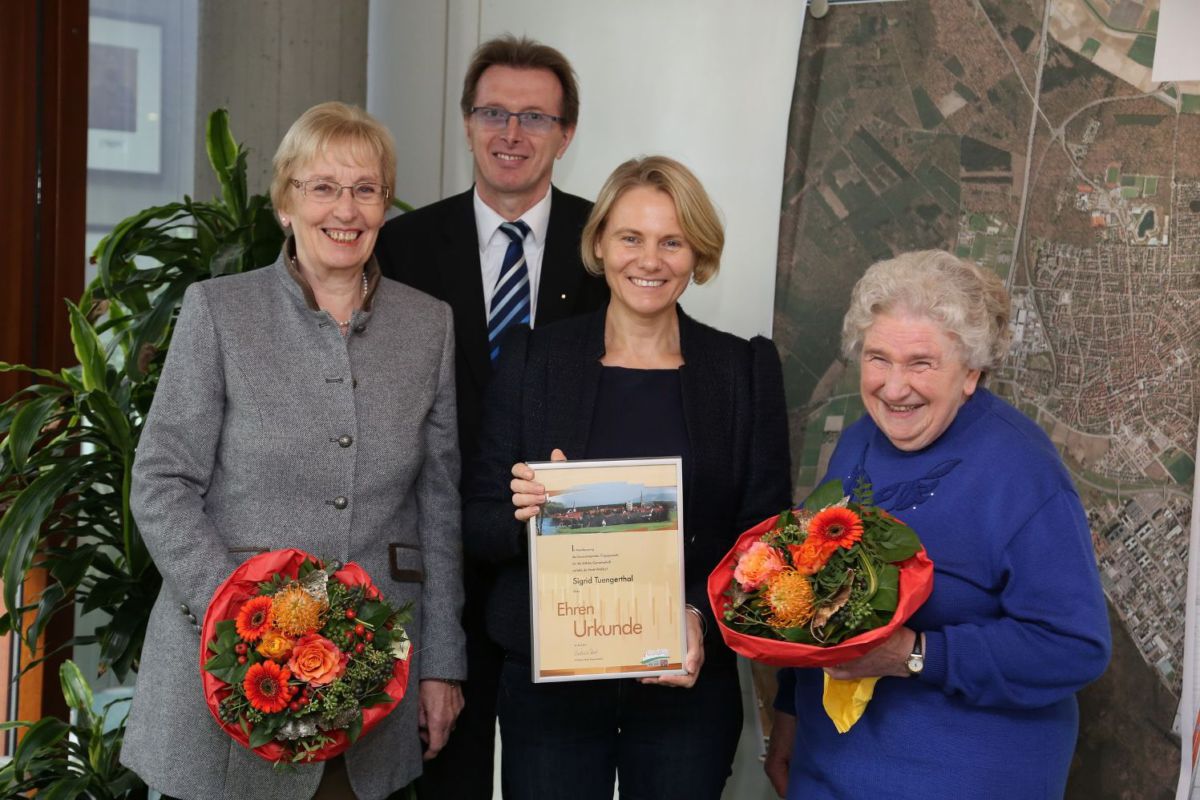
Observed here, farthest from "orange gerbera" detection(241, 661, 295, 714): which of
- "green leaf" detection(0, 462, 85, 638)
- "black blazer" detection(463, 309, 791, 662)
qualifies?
"green leaf" detection(0, 462, 85, 638)

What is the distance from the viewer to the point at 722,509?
2385 millimetres

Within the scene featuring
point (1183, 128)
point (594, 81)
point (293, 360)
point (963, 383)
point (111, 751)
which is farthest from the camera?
point (594, 81)

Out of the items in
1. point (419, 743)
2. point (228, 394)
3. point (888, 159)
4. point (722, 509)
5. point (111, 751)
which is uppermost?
point (888, 159)

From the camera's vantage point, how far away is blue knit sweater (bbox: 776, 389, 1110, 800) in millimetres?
1940

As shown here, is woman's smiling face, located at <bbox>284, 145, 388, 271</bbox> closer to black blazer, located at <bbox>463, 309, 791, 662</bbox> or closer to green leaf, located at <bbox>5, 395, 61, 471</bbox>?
black blazer, located at <bbox>463, 309, 791, 662</bbox>

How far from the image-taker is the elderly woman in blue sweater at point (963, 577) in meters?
1.95

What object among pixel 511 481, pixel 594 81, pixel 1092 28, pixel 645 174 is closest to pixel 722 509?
pixel 511 481

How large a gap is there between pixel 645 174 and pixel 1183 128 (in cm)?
123

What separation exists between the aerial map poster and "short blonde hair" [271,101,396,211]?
1.30 meters

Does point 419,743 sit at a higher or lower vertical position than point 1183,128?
lower

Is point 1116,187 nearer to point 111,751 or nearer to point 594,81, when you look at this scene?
point 594,81

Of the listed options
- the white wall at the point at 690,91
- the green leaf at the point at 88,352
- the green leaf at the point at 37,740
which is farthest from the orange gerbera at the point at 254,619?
the white wall at the point at 690,91

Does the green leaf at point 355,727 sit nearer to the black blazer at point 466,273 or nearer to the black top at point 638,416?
the black top at point 638,416

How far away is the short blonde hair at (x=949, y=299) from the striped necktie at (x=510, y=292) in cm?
98
